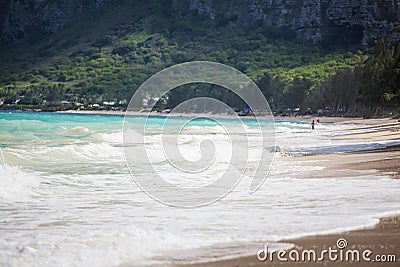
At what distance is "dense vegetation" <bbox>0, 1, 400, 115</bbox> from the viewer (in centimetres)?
13588

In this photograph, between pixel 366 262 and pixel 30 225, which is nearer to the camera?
pixel 366 262

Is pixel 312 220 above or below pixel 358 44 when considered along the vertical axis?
below

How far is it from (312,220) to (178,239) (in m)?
2.47

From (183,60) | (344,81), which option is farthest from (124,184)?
(183,60)

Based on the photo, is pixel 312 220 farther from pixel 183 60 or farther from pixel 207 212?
pixel 183 60

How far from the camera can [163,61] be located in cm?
16488

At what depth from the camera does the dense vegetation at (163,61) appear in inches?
5349

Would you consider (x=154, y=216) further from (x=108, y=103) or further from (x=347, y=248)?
(x=108, y=103)

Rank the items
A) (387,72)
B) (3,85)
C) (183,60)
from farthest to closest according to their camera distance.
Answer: (3,85) < (183,60) < (387,72)

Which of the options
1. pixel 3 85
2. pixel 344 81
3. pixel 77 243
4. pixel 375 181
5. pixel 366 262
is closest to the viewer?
pixel 366 262

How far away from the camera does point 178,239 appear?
961cm

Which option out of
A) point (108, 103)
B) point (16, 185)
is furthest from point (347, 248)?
point (108, 103)

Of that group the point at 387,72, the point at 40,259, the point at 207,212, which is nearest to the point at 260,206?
the point at 207,212

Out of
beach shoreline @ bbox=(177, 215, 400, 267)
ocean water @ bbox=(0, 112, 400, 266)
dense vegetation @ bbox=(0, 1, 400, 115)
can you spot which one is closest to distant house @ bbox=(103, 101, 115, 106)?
dense vegetation @ bbox=(0, 1, 400, 115)
